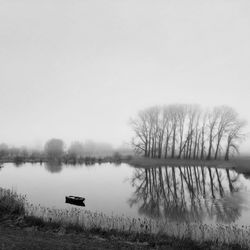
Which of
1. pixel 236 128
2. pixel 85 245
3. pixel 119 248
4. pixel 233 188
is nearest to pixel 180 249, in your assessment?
pixel 119 248

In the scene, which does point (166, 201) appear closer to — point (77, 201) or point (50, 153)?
point (77, 201)

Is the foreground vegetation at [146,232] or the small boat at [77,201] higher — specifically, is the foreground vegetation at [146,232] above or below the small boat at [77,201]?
above

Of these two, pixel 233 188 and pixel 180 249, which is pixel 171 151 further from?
pixel 180 249

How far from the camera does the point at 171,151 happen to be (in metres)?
56.3

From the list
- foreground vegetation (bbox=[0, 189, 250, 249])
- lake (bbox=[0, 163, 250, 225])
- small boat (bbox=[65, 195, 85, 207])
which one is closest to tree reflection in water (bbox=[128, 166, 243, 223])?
lake (bbox=[0, 163, 250, 225])

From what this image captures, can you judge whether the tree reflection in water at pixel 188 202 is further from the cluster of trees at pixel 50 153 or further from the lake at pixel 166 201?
the cluster of trees at pixel 50 153

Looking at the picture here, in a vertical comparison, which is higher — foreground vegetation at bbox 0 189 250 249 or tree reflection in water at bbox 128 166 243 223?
foreground vegetation at bbox 0 189 250 249

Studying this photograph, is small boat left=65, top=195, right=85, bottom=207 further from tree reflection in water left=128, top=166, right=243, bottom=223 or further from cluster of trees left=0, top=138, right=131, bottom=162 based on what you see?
cluster of trees left=0, top=138, right=131, bottom=162

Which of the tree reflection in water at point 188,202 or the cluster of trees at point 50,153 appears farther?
the cluster of trees at point 50,153

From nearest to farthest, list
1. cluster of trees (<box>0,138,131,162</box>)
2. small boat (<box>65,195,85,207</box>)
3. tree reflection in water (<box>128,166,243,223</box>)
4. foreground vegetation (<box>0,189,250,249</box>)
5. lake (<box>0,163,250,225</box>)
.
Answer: foreground vegetation (<box>0,189,250,249</box>) < tree reflection in water (<box>128,166,243,223</box>) < lake (<box>0,163,250,225</box>) < small boat (<box>65,195,85,207</box>) < cluster of trees (<box>0,138,131,162</box>)

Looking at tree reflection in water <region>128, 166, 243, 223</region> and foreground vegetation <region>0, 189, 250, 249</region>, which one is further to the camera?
tree reflection in water <region>128, 166, 243, 223</region>

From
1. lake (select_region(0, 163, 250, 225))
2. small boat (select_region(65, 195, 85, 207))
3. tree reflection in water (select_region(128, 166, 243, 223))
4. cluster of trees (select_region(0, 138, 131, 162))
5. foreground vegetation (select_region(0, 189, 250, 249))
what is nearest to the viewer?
foreground vegetation (select_region(0, 189, 250, 249))

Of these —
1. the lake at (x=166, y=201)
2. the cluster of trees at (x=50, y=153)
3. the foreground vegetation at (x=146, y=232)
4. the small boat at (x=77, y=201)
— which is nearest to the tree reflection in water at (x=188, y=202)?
the lake at (x=166, y=201)

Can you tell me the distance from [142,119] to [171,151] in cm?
1026
